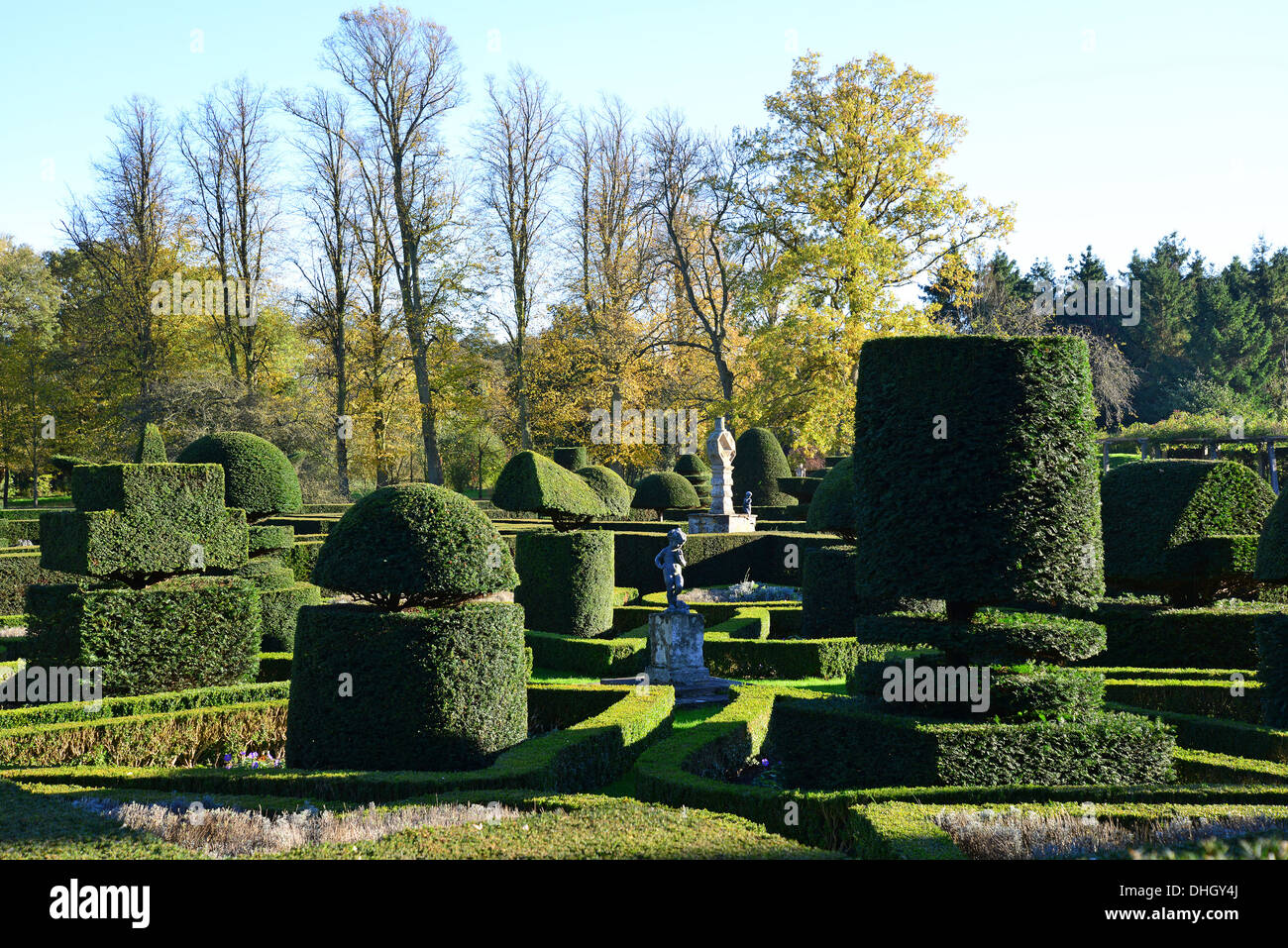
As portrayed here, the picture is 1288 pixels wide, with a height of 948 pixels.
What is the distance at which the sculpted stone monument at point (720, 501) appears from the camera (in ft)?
83.0

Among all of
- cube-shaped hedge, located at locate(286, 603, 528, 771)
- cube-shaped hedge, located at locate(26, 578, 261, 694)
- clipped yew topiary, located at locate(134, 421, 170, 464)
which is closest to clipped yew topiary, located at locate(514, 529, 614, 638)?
cube-shaped hedge, located at locate(26, 578, 261, 694)

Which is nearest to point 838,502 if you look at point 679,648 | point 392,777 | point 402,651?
point 679,648

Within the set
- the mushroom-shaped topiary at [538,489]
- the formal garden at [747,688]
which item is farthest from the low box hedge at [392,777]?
the mushroom-shaped topiary at [538,489]

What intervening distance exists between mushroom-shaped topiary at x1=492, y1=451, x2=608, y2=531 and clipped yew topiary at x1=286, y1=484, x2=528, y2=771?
7416mm

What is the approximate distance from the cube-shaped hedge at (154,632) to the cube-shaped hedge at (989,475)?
7999 millimetres

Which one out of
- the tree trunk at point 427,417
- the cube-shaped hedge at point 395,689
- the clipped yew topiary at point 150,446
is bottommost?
the cube-shaped hedge at point 395,689

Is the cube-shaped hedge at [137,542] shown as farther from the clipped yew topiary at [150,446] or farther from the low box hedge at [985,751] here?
the low box hedge at [985,751]

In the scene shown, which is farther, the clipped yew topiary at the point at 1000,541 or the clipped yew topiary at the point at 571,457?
the clipped yew topiary at the point at 571,457

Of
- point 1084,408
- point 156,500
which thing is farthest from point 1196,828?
point 156,500

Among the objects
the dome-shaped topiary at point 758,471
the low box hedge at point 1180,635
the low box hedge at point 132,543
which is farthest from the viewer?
the dome-shaped topiary at point 758,471

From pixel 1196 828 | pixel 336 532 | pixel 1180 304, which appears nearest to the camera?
pixel 1196 828

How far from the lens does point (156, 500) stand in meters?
11.9
